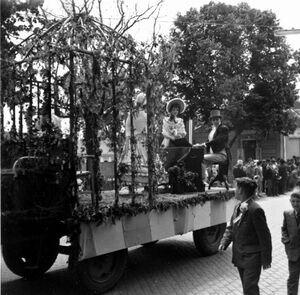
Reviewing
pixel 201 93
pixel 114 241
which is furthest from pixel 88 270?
pixel 201 93

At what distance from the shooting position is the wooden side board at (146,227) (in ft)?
19.1

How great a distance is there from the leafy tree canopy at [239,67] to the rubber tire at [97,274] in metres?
24.0

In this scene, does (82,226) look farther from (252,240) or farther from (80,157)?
(252,240)

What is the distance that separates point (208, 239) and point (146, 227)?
2.27 m

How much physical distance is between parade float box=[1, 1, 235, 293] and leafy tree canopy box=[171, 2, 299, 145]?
23.3 metres

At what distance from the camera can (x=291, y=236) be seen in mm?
5477

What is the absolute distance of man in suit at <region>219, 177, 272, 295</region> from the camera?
4.79m

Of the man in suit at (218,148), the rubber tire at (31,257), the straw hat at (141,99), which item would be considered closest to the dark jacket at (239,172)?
the man in suit at (218,148)

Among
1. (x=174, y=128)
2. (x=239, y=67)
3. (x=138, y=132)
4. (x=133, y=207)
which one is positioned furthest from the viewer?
(x=239, y=67)

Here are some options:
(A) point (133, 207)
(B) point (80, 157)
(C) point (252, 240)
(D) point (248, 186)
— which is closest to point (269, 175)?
(A) point (133, 207)

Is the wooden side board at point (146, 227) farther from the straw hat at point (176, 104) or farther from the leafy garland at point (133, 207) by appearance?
the straw hat at point (176, 104)

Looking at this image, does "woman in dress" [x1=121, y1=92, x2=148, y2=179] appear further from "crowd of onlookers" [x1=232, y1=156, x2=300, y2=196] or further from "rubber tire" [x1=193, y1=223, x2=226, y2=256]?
"crowd of onlookers" [x1=232, y1=156, x2=300, y2=196]

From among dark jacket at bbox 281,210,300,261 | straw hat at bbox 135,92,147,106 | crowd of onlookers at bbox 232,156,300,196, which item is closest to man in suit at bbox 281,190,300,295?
dark jacket at bbox 281,210,300,261

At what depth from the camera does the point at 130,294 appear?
6.25 metres
